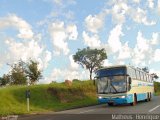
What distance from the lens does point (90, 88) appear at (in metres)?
60.3

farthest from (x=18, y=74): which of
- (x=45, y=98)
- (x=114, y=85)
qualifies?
(x=114, y=85)

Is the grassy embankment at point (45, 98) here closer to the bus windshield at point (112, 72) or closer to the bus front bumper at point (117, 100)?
the bus front bumper at point (117, 100)

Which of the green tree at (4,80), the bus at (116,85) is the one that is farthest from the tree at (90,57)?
the bus at (116,85)

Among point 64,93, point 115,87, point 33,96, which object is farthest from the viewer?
point 64,93

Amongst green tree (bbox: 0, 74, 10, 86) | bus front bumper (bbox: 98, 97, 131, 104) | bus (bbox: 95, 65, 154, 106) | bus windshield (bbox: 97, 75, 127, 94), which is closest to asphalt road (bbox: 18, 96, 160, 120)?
bus front bumper (bbox: 98, 97, 131, 104)

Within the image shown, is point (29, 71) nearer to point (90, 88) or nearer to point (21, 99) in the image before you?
point (90, 88)

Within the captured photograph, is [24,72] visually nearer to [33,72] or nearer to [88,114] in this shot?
[33,72]

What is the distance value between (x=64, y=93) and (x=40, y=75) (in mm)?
31720

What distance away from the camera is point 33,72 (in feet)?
260

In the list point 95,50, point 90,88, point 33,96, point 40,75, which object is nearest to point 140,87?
point 33,96

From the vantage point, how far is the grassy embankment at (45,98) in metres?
35.7

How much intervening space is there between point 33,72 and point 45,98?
35837 millimetres

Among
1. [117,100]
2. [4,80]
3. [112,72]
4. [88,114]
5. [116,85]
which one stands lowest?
[88,114]

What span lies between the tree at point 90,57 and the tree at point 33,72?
101 ft
